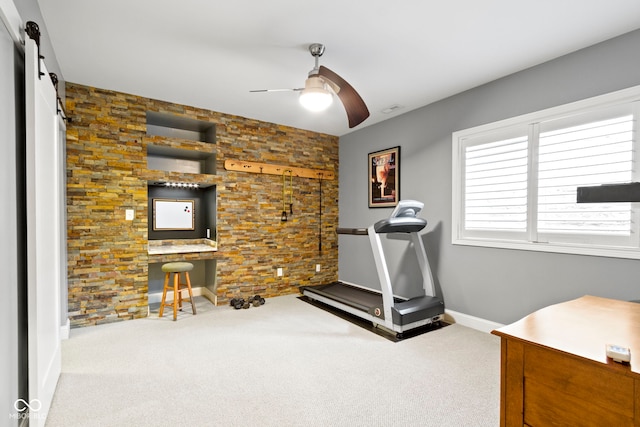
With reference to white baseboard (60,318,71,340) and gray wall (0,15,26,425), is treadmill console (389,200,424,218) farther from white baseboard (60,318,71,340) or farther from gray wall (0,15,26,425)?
white baseboard (60,318,71,340)

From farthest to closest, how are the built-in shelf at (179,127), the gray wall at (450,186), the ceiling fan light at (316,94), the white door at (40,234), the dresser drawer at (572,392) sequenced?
1. the built-in shelf at (179,127)
2. the gray wall at (450,186)
3. the ceiling fan light at (316,94)
4. the white door at (40,234)
5. the dresser drawer at (572,392)

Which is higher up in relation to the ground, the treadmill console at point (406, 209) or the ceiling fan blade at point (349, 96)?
the ceiling fan blade at point (349, 96)

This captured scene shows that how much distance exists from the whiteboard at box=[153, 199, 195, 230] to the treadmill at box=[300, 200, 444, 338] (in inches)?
93.6

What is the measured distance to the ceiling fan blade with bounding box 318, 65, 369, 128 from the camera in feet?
7.66

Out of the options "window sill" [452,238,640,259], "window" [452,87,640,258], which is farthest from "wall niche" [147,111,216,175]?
"window sill" [452,238,640,259]

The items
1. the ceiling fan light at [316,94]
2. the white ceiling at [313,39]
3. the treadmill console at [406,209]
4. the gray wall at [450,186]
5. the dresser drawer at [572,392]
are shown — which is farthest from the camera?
the treadmill console at [406,209]

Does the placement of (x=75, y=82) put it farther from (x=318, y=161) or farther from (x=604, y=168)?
(x=604, y=168)

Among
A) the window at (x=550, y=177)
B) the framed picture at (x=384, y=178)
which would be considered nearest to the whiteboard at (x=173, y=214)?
the framed picture at (x=384, y=178)

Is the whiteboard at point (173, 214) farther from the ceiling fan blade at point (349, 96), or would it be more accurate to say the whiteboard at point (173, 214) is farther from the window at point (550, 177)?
the window at point (550, 177)

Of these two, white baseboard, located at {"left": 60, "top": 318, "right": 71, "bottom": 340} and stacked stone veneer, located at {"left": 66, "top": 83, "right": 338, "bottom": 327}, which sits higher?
stacked stone veneer, located at {"left": 66, "top": 83, "right": 338, "bottom": 327}

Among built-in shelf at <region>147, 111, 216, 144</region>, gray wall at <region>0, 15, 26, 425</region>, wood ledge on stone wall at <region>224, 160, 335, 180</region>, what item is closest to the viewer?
gray wall at <region>0, 15, 26, 425</region>

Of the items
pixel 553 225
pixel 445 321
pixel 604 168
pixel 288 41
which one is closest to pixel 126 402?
pixel 288 41

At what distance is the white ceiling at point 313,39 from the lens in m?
2.10

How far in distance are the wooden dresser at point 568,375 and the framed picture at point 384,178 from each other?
3.07m
